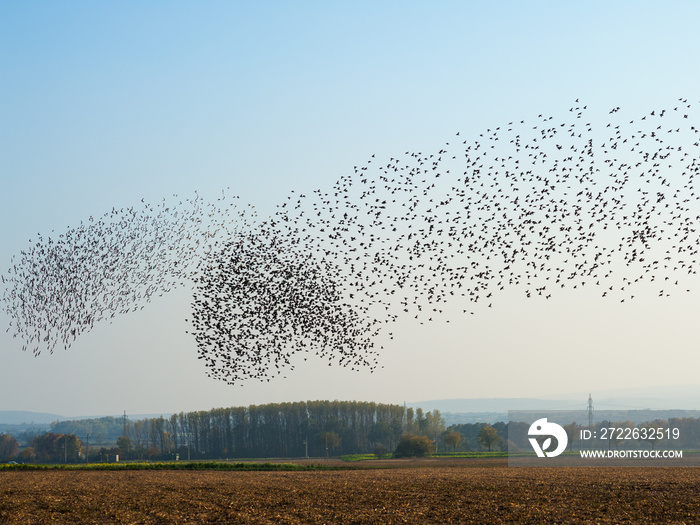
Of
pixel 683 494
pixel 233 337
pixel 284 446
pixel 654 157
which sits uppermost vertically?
Answer: pixel 654 157

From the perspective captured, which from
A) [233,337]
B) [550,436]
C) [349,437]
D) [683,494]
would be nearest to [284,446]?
[349,437]

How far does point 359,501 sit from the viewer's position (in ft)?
121

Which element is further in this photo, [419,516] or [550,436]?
[550,436]

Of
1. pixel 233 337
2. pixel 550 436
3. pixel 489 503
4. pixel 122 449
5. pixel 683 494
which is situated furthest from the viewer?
pixel 122 449

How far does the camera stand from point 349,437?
179m

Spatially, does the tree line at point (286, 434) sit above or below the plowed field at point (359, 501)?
below

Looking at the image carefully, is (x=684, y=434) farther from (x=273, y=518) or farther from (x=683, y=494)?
(x=273, y=518)

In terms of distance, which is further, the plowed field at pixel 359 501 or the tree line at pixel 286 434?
the tree line at pixel 286 434

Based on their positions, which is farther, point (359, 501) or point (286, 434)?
point (286, 434)

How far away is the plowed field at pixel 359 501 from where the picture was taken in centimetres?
3048

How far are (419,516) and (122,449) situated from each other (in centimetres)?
15495

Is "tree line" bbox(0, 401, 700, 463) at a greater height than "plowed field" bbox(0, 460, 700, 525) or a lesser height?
lesser

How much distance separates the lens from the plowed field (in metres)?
30.5

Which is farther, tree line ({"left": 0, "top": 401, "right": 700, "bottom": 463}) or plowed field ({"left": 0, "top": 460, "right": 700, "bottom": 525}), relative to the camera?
tree line ({"left": 0, "top": 401, "right": 700, "bottom": 463})
